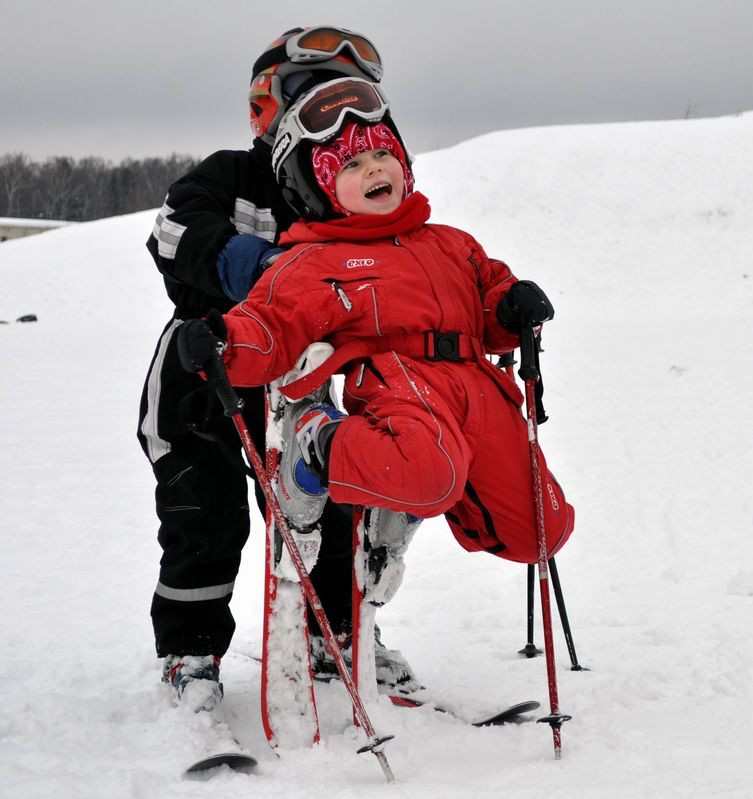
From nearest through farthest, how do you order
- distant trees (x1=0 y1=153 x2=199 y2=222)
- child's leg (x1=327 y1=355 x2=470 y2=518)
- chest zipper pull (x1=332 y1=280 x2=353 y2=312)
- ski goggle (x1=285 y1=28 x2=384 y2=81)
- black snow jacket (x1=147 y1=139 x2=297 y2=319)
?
child's leg (x1=327 y1=355 x2=470 y2=518), chest zipper pull (x1=332 y1=280 x2=353 y2=312), black snow jacket (x1=147 y1=139 x2=297 y2=319), ski goggle (x1=285 y1=28 x2=384 y2=81), distant trees (x1=0 y1=153 x2=199 y2=222)

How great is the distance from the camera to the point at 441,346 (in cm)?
282

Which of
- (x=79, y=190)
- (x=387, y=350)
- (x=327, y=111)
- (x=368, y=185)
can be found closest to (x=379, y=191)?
(x=368, y=185)

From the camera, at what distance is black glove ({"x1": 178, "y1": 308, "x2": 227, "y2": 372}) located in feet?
8.04

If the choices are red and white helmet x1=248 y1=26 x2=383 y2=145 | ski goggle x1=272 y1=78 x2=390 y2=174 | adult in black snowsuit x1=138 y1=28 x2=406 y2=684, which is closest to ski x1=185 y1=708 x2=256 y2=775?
adult in black snowsuit x1=138 y1=28 x2=406 y2=684

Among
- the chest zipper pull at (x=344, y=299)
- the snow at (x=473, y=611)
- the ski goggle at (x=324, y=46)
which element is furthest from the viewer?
the ski goggle at (x=324, y=46)

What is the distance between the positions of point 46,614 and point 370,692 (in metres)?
1.82

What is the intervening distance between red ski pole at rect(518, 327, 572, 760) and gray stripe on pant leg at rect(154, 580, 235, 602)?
1.20 metres

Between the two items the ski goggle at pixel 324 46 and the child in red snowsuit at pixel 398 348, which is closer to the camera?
the child in red snowsuit at pixel 398 348

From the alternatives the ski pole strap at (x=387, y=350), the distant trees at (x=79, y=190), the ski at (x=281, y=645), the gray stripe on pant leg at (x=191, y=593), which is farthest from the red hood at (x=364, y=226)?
the distant trees at (x=79, y=190)

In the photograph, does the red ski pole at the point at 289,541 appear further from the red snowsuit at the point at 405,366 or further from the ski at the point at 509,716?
the ski at the point at 509,716

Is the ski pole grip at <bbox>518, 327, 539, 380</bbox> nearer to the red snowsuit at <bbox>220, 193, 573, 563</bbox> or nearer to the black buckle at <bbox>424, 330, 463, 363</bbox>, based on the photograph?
the red snowsuit at <bbox>220, 193, 573, 563</bbox>

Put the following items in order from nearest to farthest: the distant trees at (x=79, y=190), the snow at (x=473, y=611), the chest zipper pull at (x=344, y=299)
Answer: the snow at (x=473, y=611)
the chest zipper pull at (x=344, y=299)
the distant trees at (x=79, y=190)

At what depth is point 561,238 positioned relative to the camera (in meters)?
20.9

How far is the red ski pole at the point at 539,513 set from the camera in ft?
8.79
